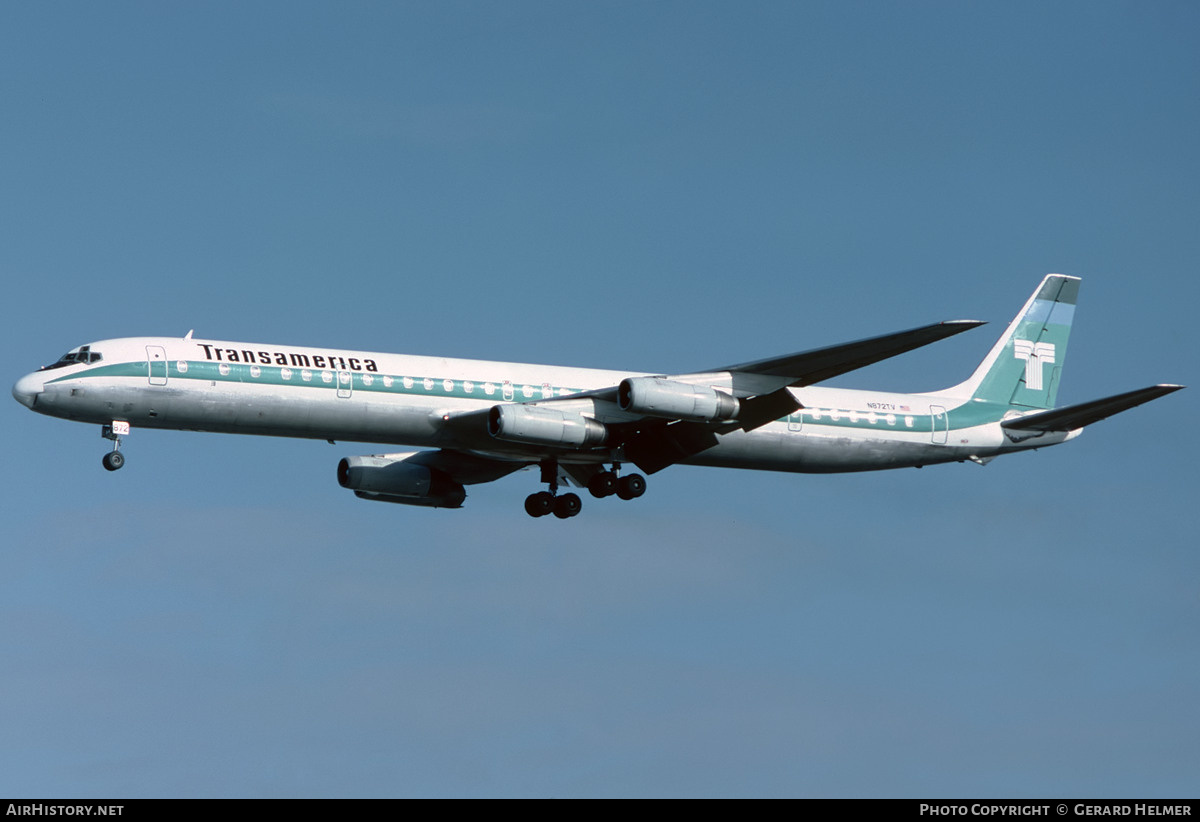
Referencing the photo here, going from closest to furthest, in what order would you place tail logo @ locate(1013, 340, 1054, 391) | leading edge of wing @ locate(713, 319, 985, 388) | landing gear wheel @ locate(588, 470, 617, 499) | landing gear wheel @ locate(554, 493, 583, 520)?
1. leading edge of wing @ locate(713, 319, 985, 388)
2. landing gear wheel @ locate(588, 470, 617, 499)
3. landing gear wheel @ locate(554, 493, 583, 520)
4. tail logo @ locate(1013, 340, 1054, 391)

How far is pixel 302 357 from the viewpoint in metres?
45.9

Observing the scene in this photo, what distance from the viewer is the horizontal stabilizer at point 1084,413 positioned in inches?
1781

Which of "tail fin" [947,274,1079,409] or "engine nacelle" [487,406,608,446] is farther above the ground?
"tail fin" [947,274,1079,409]

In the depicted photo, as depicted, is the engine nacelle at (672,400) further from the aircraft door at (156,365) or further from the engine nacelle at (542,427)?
the aircraft door at (156,365)

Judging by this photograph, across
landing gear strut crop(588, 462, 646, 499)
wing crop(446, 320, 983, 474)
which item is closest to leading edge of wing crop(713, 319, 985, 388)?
wing crop(446, 320, 983, 474)

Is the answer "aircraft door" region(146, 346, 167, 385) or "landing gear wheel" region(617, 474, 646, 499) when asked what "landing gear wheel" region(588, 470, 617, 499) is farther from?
"aircraft door" region(146, 346, 167, 385)

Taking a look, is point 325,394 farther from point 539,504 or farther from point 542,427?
point 539,504

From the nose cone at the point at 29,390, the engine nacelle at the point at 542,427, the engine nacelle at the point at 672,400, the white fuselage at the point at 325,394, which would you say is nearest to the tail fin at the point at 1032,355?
the white fuselage at the point at 325,394

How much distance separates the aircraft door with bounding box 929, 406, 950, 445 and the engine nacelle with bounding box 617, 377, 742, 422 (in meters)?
9.40

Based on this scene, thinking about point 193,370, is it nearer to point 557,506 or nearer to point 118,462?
point 118,462

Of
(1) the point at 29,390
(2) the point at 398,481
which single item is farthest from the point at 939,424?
(1) the point at 29,390

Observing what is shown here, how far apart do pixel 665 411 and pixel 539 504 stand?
7138 millimetres

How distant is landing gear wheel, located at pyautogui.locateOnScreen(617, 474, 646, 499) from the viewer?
50188 mm
